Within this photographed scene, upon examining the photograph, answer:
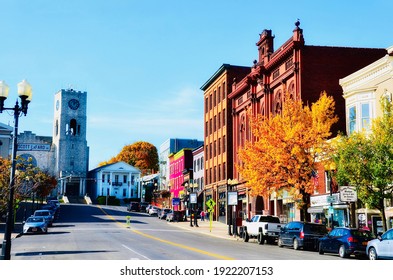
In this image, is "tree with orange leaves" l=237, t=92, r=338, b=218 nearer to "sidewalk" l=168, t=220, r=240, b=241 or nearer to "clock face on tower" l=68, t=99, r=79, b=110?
"sidewalk" l=168, t=220, r=240, b=241

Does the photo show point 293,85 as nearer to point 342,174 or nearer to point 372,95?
point 372,95

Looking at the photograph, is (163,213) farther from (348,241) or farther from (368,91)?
(348,241)

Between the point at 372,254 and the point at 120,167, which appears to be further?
the point at 120,167

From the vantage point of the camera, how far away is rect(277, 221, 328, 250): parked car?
30656mm

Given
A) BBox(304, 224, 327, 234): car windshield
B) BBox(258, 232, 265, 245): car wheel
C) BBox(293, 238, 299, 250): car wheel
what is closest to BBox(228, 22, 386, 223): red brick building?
BBox(258, 232, 265, 245): car wheel

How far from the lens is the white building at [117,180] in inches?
5335

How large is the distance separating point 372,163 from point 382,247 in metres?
6.86

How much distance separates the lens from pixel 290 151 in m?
37.2

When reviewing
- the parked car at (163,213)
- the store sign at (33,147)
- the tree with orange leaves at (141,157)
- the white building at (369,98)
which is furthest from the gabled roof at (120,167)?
the store sign at (33,147)

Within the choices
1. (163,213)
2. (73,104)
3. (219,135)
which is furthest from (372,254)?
(73,104)

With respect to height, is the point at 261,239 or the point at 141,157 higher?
the point at 141,157
